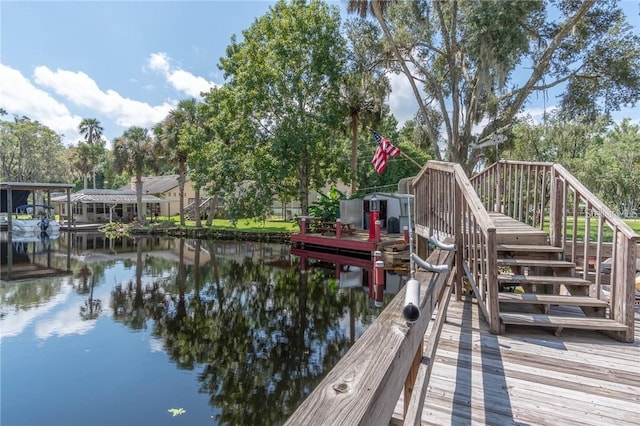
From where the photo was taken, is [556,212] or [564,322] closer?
[564,322]

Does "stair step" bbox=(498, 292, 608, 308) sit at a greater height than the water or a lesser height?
greater

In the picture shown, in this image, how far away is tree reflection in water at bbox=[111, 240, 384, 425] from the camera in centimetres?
477

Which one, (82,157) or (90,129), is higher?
(90,129)

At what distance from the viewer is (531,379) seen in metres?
2.57

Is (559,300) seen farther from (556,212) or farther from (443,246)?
(443,246)

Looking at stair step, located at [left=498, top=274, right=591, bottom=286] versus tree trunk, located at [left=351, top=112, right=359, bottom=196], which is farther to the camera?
tree trunk, located at [left=351, top=112, right=359, bottom=196]

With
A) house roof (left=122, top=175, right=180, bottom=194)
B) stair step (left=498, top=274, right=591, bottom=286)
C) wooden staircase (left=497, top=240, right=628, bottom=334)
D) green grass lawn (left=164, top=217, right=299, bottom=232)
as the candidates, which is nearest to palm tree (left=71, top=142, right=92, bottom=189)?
house roof (left=122, top=175, right=180, bottom=194)

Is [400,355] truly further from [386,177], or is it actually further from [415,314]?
[386,177]

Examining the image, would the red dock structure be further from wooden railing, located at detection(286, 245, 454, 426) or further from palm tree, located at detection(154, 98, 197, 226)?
wooden railing, located at detection(286, 245, 454, 426)

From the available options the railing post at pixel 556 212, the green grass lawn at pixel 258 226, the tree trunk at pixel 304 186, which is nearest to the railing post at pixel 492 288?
the railing post at pixel 556 212

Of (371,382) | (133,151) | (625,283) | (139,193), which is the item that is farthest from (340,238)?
(139,193)

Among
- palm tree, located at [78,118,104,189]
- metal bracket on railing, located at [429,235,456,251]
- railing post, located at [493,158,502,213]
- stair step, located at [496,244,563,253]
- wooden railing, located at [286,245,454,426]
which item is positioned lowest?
stair step, located at [496,244,563,253]

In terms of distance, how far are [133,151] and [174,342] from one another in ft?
76.4

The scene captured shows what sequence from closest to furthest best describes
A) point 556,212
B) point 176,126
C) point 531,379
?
point 531,379
point 556,212
point 176,126
